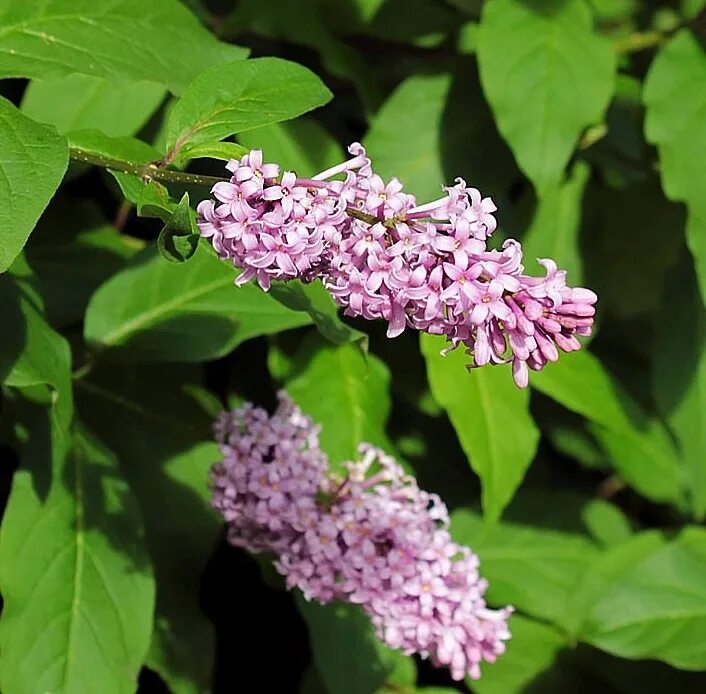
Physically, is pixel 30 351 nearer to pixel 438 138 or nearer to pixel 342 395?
pixel 342 395

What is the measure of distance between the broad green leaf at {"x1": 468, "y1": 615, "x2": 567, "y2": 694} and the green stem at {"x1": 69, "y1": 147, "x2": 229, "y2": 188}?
1358 millimetres

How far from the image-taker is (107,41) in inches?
65.6

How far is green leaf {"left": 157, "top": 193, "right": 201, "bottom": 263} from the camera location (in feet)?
3.88

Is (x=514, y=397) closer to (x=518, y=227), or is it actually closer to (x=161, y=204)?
(x=518, y=227)

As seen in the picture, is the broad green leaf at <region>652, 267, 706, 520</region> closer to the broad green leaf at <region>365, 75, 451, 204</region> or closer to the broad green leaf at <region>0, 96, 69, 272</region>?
the broad green leaf at <region>365, 75, 451, 204</region>

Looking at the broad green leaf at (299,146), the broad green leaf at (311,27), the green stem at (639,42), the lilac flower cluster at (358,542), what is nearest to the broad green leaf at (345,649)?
the lilac flower cluster at (358,542)

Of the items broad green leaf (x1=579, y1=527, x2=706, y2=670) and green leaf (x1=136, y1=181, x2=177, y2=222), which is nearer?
green leaf (x1=136, y1=181, x2=177, y2=222)

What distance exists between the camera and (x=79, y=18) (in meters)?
1.68

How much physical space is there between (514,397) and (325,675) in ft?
1.91

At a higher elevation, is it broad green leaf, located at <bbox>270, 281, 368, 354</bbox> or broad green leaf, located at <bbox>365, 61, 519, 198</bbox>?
broad green leaf, located at <bbox>270, 281, 368, 354</bbox>

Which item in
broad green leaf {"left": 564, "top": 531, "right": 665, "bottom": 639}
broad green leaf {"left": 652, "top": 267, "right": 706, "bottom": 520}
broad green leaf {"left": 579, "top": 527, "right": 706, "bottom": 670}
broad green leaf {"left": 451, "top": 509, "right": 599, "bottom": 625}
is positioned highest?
broad green leaf {"left": 652, "top": 267, "right": 706, "bottom": 520}

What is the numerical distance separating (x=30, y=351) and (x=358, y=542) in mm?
548

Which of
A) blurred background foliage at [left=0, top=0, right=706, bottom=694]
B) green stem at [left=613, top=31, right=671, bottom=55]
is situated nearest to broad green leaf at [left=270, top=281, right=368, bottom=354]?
blurred background foliage at [left=0, top=0, right=706, bottom=694]

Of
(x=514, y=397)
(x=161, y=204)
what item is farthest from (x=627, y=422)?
(x=161, y=204)
